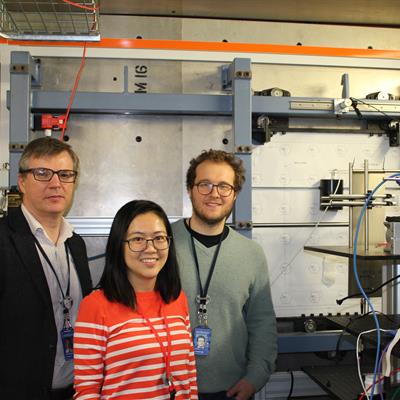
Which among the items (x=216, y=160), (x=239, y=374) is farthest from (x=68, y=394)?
(x=216, y=160)

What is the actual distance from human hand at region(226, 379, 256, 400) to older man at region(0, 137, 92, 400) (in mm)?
587

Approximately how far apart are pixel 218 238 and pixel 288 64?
1.36 metres

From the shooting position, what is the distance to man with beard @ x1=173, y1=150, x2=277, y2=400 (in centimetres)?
155

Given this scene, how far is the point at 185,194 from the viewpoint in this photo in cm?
245

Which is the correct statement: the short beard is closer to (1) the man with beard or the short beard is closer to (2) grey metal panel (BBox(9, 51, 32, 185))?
(1) the man with beard

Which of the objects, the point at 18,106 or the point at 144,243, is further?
the point at 18,106

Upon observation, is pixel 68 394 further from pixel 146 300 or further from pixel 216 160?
pixel 216 160

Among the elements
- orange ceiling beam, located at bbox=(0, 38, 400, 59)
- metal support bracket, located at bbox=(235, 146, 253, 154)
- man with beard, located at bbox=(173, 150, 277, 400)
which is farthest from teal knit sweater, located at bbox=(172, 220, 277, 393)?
orange ceiling beam, located at bbox=(0, 38, 400, 59)

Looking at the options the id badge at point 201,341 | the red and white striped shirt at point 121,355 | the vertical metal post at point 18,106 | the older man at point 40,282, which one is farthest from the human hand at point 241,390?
the vertical metal post at point 18,106

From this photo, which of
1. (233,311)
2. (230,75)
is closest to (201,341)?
(233,311)

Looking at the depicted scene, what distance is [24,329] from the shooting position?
1.43 m

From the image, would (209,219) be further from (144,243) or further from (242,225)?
(242,225)

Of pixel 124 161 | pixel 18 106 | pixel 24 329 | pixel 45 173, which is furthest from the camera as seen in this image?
pixel 124 161

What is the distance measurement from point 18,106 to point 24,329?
3.83 feet
